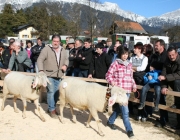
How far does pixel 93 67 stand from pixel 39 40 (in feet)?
12.2

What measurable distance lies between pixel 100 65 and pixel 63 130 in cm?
221

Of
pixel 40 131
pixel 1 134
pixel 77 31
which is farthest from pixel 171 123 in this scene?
pixel 77 31

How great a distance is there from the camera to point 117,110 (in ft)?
17.6

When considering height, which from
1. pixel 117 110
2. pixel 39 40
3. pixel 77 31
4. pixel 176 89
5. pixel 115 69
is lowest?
pixel 117 110

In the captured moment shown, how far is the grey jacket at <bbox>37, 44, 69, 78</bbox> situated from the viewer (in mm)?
5730

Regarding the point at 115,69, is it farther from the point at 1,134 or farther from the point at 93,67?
the point at 1,134

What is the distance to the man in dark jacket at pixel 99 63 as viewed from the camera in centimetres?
656

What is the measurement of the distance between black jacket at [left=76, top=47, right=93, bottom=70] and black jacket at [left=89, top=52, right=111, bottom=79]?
299 mm

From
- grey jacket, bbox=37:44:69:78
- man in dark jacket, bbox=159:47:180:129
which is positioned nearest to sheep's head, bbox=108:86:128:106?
man in dark jacket, bbox=159:47:180:129

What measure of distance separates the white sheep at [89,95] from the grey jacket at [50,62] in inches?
16.7

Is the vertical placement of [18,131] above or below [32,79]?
below

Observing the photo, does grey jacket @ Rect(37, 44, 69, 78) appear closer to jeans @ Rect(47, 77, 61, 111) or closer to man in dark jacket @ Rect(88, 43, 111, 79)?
jeans @ Rect(47, 77, 61, 111)

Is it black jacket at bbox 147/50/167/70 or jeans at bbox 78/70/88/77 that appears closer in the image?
black jacket at bbox 147/50/167/70

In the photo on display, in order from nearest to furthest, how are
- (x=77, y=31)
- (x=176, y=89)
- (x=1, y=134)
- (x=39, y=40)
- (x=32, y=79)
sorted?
(x=1, y=134), (x=176, y=89), (x=32, y=79), (x=39, y=40), (x=77, y=31)
